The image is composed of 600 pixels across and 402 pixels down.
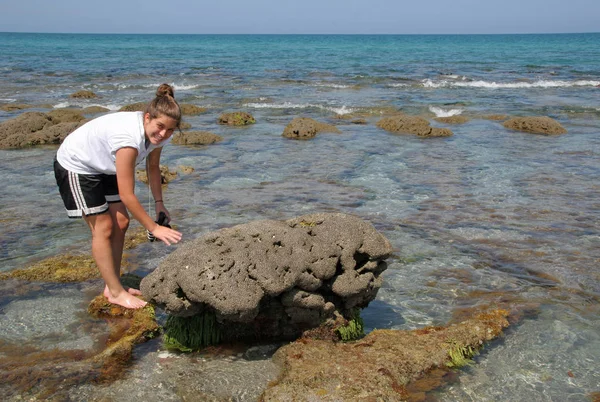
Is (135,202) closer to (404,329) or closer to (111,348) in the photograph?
(111,348)

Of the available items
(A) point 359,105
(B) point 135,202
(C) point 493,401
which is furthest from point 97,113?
(C) point 493,401

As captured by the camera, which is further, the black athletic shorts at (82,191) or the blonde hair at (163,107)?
the black athletic shorts at (82,191)

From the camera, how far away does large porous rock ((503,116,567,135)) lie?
49.6 feet

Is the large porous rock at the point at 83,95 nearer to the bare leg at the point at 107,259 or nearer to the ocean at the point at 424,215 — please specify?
the ocean at the point at 424,215

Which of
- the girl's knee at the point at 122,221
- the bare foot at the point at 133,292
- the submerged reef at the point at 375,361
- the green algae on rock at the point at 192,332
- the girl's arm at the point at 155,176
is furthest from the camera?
the bare foot at the point at 133,292

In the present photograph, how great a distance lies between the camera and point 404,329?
508 cm

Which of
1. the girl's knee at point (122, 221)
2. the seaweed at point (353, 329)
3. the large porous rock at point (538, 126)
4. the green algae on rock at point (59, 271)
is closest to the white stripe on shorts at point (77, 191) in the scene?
the girl's knee at point (122, 221)

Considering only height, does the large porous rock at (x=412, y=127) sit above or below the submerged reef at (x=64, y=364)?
below

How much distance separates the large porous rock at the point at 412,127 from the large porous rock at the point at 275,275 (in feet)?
34.7

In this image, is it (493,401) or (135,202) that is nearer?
(493,401)

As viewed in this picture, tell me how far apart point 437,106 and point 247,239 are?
17.3 metres

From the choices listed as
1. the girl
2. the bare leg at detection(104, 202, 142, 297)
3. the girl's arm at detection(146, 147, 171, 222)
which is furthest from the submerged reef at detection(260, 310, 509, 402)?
the bare leg at detection(104, 202, 142, 297)

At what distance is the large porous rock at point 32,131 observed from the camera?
530 inches

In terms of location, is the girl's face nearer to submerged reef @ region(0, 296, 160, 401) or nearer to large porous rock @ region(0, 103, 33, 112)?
submerged reef @ region(0, 296, 160, 401)
